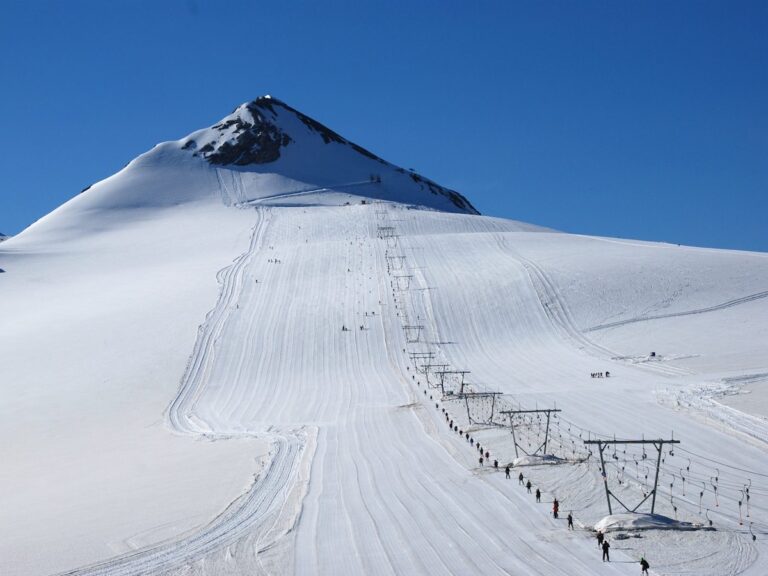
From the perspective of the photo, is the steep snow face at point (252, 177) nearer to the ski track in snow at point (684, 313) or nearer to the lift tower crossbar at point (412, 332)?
the lift tower crossbar at point (412, 332)

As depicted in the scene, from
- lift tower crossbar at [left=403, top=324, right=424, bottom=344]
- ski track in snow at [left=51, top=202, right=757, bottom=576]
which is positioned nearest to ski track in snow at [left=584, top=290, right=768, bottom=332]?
ski track in snow at [left=51, top=202, right=757, bottom=576]

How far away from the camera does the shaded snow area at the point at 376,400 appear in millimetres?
19234

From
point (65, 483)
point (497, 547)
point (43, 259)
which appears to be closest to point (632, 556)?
point (497, 547)

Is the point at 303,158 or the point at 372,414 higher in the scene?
the point at 303,158

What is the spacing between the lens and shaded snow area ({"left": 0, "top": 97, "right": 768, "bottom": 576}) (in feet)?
63.1

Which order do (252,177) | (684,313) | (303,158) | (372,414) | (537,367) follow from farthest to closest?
(303,158)
(252,177)
(684,313)
(537,367)
(372,414)

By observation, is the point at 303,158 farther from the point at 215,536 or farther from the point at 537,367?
the point at 215,536

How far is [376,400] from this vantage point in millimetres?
40500

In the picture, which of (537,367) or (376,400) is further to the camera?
(537,367)

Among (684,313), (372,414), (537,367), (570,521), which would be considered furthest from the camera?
(684,313)

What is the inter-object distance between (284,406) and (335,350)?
11.5 meters

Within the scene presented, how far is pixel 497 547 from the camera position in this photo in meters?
18.3

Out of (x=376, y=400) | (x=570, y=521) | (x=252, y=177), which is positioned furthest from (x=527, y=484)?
(x=252, y=177)

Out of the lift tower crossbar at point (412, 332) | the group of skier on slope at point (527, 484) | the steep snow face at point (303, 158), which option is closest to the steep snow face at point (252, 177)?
the steep snow face at point (303, 158)
